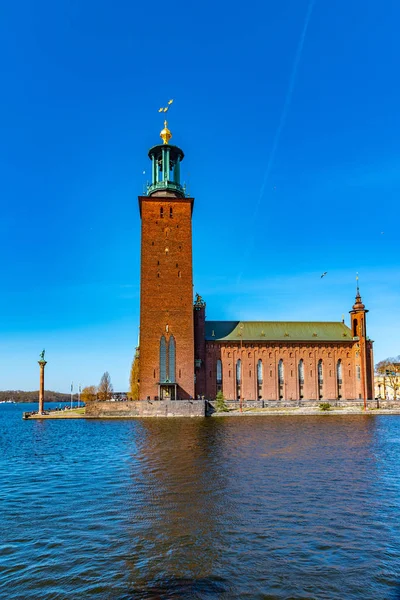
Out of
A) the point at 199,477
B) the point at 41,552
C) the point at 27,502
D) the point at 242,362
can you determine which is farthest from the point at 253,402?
the point at 41,552

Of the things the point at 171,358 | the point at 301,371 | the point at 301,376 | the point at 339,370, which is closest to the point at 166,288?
the point at 171,358

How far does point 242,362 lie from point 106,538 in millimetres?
62996

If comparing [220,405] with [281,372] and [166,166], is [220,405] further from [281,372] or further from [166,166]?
[166,166]

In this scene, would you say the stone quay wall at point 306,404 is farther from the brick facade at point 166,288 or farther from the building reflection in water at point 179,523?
the building reflection in water at point 179,523

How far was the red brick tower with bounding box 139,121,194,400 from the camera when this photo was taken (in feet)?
213

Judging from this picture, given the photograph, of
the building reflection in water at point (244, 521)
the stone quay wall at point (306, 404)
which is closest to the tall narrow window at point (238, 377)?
the stone quay wall at point (306, 404)

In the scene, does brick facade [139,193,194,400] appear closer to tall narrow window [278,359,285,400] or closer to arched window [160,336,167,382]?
arched window [160,336,167,382]

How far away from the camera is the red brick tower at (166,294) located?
64.9m

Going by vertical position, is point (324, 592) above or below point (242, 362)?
below

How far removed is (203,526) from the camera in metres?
13.7

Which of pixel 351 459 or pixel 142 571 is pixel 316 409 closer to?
pixel 351 459

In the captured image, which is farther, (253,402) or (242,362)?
(242,362)

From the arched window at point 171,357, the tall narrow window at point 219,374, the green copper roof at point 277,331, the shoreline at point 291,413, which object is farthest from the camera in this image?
the green copper roof at point 277,331

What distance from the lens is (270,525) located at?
13.8 m
